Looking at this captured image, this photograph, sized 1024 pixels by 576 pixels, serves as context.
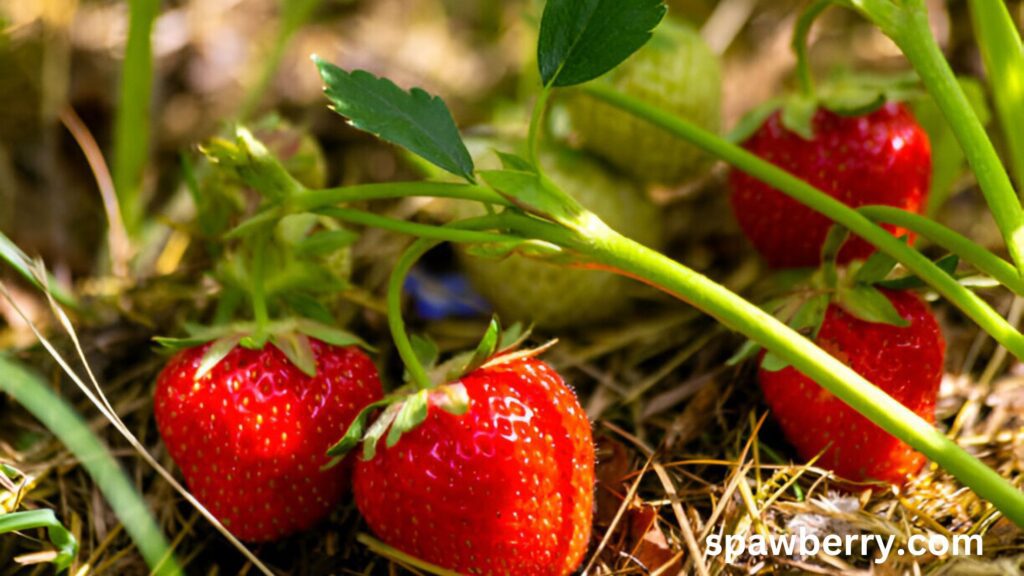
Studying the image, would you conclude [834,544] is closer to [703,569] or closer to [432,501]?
[703,569]

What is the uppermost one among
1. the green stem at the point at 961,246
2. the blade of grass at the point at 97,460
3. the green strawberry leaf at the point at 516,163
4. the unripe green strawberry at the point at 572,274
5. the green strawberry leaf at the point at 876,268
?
the green strawberry leaf at the point at 516,163

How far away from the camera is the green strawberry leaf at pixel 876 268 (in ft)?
3.33

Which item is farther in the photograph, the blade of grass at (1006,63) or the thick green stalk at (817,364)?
the blade of grass at (1006,63)

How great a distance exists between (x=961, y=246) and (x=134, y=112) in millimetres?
1178

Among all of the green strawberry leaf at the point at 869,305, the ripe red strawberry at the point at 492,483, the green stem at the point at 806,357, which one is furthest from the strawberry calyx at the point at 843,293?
the ripe red strawberry at the point at 492,483

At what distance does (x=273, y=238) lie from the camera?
1.13 meters

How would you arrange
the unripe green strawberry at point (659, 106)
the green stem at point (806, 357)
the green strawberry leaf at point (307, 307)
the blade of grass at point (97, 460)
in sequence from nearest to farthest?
1. the green stem at point (806, 357)
2. the blade of grass at point (97, 460)
3. the green strawberry leaf at point (307, 307)
4. the unripe green strawberry at point (659, 106)

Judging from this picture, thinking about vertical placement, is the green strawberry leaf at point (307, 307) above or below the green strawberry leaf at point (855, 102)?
below

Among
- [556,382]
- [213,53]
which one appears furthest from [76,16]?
[556,382]

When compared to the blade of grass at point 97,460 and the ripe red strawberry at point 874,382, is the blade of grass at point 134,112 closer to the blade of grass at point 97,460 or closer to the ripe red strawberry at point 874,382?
the blade of grass at point 97,460

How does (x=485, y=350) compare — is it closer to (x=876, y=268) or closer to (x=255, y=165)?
(x=255, y=165)

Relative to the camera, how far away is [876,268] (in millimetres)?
1024

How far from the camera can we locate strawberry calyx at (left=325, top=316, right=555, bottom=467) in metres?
0.89

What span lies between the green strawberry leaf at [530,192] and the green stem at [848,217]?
235 mm
